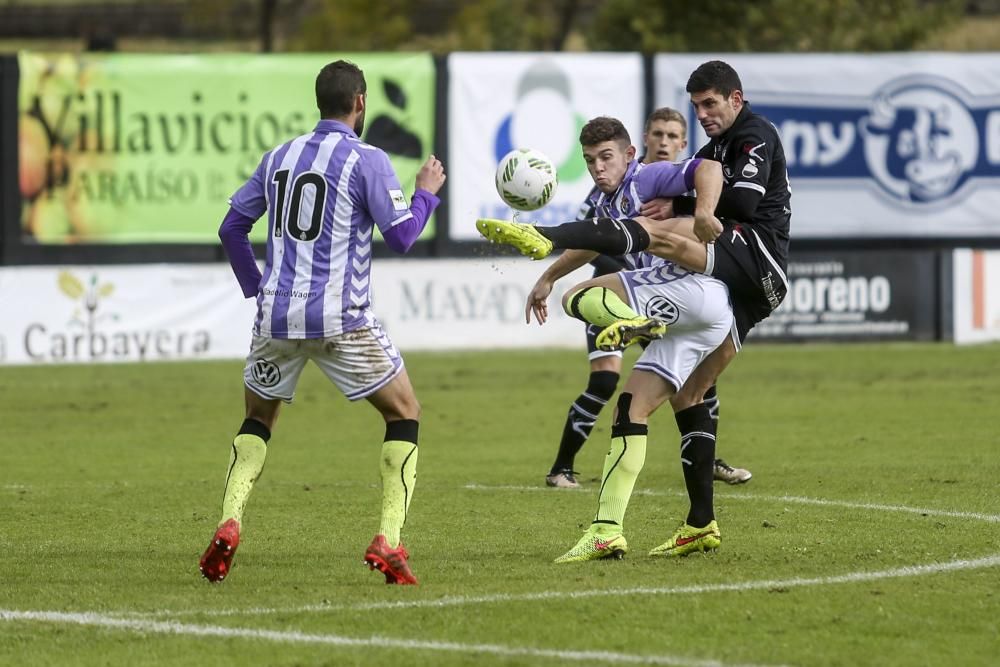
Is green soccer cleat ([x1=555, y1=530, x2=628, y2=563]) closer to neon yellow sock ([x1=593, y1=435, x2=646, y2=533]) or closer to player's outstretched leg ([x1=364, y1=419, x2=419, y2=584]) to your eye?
neon yellow sock ([x1=593, y1=435, x2=646, y2=533])

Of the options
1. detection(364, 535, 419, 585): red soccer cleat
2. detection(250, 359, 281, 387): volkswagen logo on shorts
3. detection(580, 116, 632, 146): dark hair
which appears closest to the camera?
detection(364, 535, 419, 585): red soccer cleat

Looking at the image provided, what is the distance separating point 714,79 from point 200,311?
14923 mm

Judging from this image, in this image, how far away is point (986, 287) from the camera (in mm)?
23844

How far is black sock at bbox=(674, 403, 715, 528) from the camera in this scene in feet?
26.5

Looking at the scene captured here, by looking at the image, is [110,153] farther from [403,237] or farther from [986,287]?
[403,237]

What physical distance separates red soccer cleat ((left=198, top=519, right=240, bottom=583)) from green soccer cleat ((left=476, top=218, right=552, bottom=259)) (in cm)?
171

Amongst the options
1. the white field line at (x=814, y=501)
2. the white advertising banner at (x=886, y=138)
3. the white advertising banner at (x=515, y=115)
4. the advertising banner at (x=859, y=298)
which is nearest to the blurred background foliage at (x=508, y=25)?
the white advertising banner at (x=886, y=138)

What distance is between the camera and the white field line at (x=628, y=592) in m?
6.68

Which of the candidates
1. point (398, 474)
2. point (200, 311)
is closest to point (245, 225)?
point (398, 474)

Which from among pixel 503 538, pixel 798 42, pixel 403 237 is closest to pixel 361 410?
pixel 503 538

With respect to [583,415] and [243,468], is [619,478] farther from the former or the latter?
[583,415]

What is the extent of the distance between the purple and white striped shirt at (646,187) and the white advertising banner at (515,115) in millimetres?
16132

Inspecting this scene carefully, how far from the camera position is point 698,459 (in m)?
8.22

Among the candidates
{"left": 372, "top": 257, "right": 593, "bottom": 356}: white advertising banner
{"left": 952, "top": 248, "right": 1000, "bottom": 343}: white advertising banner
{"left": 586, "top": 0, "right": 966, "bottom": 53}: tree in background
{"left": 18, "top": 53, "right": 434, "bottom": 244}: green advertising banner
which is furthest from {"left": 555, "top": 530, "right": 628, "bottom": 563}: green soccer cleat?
{"left": 586, "top": 0, "right": 966, "bottom": 53}: tree in background
